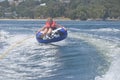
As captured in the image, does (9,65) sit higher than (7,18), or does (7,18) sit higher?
(9,65)

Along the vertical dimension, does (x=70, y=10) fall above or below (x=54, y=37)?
below

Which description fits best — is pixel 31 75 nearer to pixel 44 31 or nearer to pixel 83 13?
pixel 44 31

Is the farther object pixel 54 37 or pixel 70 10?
Result: pixel 70 10

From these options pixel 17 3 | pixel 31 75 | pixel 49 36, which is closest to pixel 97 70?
pixel 31 75

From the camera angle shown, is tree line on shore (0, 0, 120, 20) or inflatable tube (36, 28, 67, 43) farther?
tree line on shore (0, 0, 120, 20)

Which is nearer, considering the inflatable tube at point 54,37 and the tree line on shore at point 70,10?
the inflatable tube at point 54,37

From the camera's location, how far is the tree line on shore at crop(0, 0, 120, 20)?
3878 inches

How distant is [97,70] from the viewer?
13398 mm

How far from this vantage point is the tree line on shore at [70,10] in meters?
98.5

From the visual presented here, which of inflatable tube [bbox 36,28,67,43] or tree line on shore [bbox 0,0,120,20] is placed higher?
inflatable tube [bbox 36,28,67,43]

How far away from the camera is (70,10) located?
335 feet

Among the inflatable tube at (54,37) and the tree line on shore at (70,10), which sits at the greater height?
the inflatable tube at (54,37)

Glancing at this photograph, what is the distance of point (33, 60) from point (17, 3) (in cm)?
10896

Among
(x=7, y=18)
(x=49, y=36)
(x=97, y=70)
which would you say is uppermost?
(x=97, y=70)
